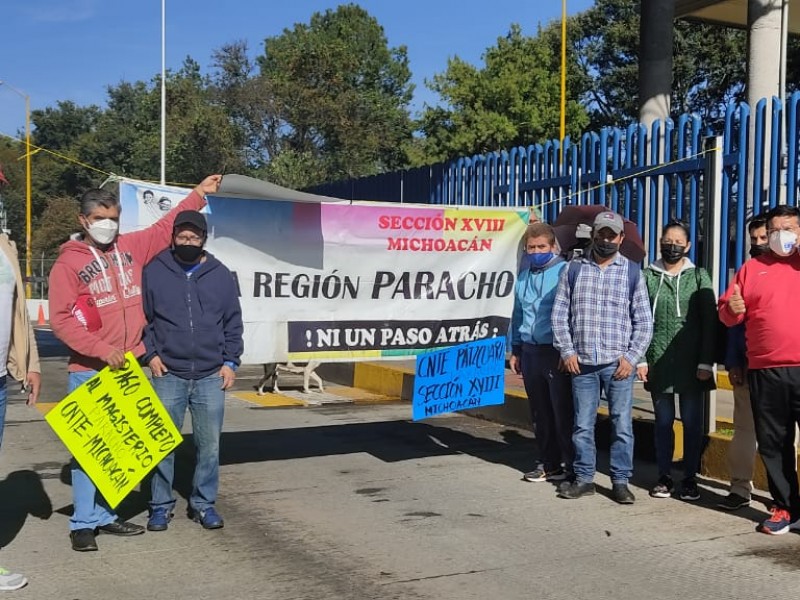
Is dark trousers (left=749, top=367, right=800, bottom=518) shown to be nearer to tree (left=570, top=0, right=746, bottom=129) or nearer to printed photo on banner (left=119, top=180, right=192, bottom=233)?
printed photo on banner (left=119, top=180, right=192, bottom=233)

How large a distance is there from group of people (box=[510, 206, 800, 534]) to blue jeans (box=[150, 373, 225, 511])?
232cm

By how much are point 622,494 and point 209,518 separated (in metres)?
2.68

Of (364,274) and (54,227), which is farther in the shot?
(54,227)

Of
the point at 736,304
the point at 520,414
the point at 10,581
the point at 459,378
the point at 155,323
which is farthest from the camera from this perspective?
the point at 520,414

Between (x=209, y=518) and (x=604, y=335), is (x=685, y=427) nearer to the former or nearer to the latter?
(x=604, y=335)

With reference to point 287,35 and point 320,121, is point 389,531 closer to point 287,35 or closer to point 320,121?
point 320,121

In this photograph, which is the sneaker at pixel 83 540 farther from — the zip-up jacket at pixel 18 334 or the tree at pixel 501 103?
the tree at pixel 501 103

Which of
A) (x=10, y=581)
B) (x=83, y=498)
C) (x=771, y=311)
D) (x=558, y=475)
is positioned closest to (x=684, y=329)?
(x=771, y=311)

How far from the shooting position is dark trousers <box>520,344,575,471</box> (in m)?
6.59

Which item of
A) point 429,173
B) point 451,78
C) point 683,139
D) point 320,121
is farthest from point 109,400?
point 451,78

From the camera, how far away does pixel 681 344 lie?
6.19m

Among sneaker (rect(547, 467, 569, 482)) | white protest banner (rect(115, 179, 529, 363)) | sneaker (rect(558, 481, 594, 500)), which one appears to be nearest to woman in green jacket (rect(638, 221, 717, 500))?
sneaker (rect(558, 481, 594, 500))

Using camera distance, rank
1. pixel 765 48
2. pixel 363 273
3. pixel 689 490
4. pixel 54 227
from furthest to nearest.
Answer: pixel 54 227 < pixel 765 48 < pixel 363 273 < pixel 689 490

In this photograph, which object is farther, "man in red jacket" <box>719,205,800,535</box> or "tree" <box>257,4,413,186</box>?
"tree" <box>257,4,413,186</box>
